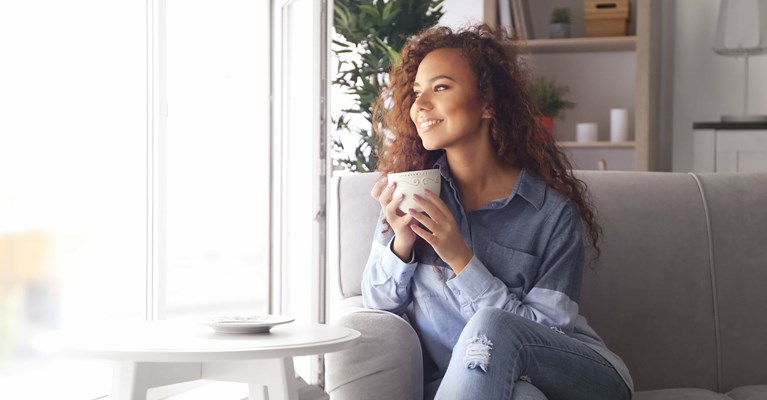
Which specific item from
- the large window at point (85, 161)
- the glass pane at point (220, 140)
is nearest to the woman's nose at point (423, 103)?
the large window at point (85, 161)

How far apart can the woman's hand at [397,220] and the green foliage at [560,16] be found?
8.88 ft

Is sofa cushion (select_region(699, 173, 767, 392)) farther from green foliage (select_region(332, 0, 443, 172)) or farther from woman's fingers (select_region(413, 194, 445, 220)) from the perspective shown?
green foliage (select_region(332, 0, 443, 172))

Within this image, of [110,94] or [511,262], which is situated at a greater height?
[110,94]

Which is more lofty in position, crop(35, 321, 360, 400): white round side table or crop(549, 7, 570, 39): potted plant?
crop(549, 7, 570, 39): potted plant

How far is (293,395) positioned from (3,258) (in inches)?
50.1

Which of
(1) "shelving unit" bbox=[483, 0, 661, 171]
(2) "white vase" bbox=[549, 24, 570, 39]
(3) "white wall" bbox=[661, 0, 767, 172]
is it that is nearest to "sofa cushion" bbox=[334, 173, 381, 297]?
(1) "shelving unit" bbox=[483, 0, 661, 171]

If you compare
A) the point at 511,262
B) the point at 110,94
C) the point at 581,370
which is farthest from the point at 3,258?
the point at 581,370

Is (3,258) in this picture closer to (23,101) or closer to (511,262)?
(23,101)

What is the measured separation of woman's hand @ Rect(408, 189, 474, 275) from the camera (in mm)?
1567

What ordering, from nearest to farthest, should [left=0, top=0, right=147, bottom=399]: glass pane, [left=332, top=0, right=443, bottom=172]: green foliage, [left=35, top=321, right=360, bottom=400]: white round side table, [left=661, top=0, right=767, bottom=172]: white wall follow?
[left=35, top=321, right=360, bottom=400]: white round side table < [left=0, top=0, right=147, bottom=399]: glass pane < [left=332, top=0, right=443, bottom=172]: green foliage < [left=661, top=0, right=767, bottom=172]: white wall

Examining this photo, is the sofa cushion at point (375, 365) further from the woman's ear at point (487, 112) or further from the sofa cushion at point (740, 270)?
the sofa cushion at point (740, 270)

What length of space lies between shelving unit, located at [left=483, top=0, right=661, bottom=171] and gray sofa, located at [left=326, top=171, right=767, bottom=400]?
175cm

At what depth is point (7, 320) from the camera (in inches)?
97.2

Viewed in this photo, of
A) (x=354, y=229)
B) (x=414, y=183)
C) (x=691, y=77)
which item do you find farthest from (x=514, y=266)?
(x=691, y=77)
